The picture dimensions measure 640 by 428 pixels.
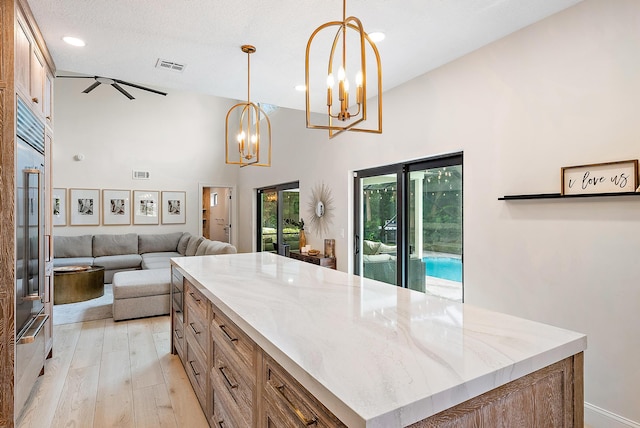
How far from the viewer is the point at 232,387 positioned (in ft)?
Result: 5.24

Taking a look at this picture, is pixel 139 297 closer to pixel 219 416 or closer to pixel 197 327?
pixel 197 327

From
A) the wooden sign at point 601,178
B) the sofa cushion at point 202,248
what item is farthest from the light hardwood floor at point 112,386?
the wooden sign at point 601,178

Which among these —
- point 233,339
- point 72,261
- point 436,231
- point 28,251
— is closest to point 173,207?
point 72,261

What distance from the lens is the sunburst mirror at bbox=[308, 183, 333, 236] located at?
504 centimetres

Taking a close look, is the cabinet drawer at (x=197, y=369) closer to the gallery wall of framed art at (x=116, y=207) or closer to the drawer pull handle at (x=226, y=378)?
the drawer pull handle at (x=226, y=378)

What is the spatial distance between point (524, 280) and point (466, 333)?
1711mm

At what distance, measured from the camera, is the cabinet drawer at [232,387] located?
1.41 metres

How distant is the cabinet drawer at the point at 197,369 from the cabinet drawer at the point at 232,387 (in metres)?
0.23

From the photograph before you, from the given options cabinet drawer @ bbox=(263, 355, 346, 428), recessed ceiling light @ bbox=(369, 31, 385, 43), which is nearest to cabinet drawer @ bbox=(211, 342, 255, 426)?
cabinet drawer @ bbox=(263, 355, 346, 428)

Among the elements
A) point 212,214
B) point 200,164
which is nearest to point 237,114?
point 200,164

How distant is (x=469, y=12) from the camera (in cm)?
237

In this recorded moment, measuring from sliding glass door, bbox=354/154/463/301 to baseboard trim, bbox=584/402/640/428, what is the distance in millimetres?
1251

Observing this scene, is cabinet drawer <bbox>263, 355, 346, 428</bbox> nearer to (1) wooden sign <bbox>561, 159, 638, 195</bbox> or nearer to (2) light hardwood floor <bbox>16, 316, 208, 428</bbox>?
(2) light hardwood floor <bbox>16, 316, 208, 428</bbox>

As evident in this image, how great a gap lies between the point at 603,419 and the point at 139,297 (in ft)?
14.8
